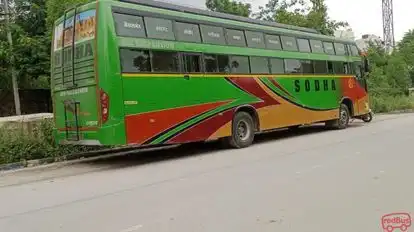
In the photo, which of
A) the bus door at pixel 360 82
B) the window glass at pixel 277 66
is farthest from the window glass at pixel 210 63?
the bus door at pixel 360 82

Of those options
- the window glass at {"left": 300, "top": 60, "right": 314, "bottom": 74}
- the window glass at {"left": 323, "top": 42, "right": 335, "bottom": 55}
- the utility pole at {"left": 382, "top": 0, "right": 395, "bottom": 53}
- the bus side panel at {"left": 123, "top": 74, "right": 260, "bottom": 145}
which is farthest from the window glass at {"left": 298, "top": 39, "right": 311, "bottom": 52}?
the utility pole at {"left": 382, "top": 0, "right": 395, "bottom": 53}

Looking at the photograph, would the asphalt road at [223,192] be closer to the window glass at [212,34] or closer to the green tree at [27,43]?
the window glass at [212,34]

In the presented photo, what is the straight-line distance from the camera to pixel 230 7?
35.8 metres

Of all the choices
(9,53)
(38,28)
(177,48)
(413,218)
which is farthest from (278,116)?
(38,28)

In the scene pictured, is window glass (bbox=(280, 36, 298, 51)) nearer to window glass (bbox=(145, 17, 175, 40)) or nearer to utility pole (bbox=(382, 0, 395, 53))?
window glass (bbox=(145, 17, 175, 40))

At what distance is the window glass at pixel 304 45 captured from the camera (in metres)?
16.8

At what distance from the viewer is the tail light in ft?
35.2

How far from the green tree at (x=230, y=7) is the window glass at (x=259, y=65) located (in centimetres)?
2070

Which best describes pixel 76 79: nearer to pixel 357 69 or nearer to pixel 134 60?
pixel 134 60

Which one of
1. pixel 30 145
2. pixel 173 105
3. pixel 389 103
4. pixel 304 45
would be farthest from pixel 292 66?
pixel 389 103

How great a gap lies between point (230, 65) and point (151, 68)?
9.65 feet

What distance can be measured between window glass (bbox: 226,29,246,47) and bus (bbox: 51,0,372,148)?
1.2 inches

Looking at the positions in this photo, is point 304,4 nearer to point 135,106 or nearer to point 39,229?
point 135,106

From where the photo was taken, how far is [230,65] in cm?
1370
